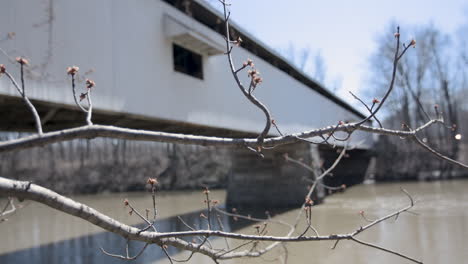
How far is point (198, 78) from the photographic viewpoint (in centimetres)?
876

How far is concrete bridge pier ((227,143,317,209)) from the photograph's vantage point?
53.2 ft

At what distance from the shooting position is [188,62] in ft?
30.1

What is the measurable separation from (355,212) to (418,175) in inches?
579

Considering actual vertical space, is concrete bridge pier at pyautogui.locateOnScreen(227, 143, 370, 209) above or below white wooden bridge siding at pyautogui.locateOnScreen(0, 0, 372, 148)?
below

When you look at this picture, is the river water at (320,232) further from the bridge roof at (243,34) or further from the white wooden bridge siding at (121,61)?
the bridge roof at (243,34)

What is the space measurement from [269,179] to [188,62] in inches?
350

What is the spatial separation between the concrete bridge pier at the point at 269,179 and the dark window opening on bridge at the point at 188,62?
7.15 meters

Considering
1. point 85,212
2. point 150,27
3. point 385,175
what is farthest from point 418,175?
point 85,212

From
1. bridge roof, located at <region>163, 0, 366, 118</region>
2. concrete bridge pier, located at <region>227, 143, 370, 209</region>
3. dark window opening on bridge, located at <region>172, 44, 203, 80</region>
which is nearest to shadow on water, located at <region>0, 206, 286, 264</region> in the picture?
dark window opening on bridge, located at <region>172, 44, 203, 80</region>

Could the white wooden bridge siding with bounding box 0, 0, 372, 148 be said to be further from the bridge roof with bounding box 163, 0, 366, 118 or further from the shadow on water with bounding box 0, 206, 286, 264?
the shadow on water with bounding box 0, 206, 286, 264

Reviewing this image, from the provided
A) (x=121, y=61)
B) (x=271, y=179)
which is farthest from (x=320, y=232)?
(x=271, y=179)

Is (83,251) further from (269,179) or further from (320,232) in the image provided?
(269,179)

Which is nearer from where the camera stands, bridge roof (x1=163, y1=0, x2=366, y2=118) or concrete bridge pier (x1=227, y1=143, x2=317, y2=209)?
bridge roof (x1=163, y1=0, x2=366, y2=118)

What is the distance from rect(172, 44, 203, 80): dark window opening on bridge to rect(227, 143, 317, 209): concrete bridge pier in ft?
23.5
